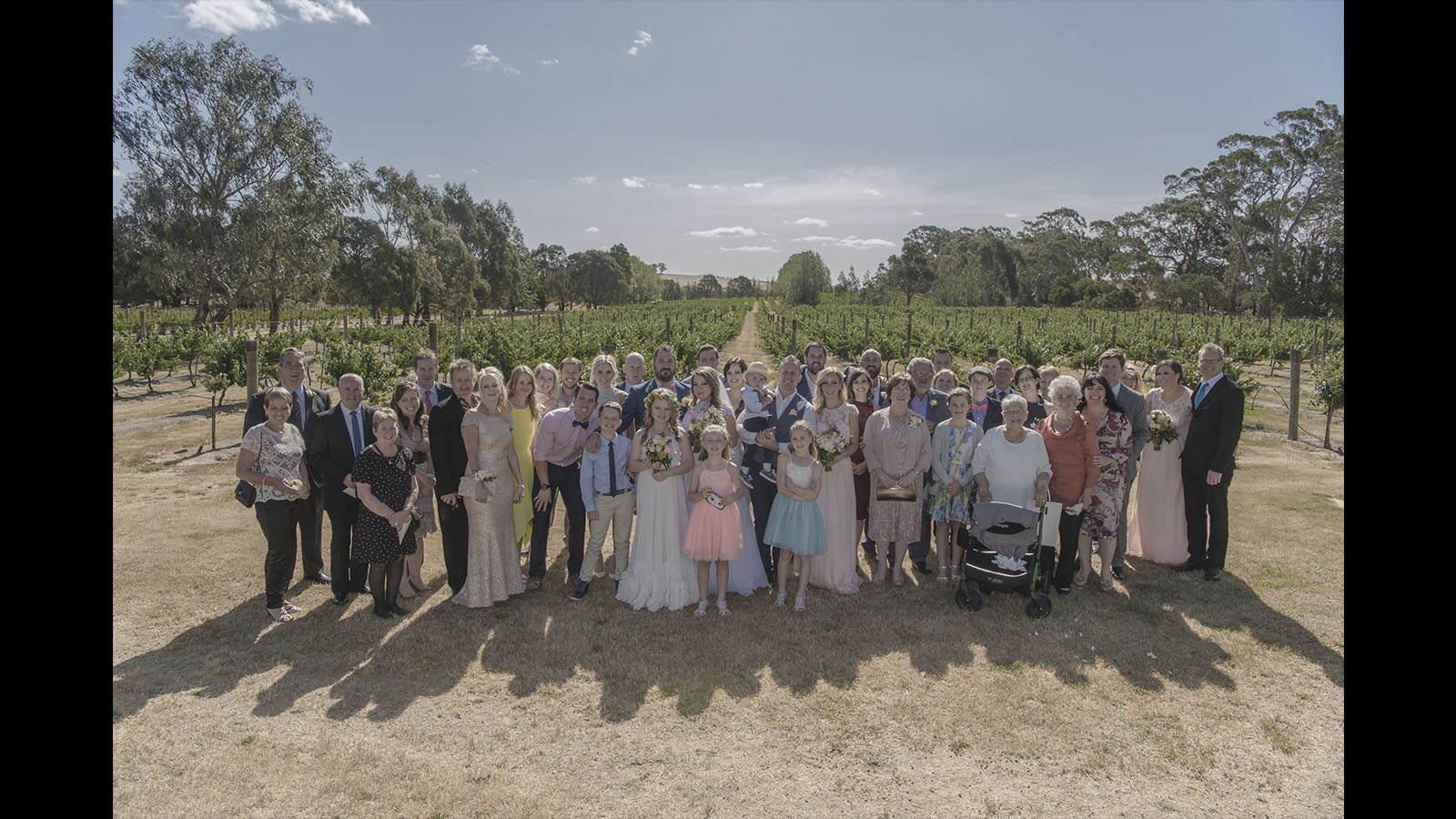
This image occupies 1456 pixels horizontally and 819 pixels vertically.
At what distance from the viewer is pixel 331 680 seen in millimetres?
4012

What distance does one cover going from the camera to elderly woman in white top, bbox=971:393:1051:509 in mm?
4688

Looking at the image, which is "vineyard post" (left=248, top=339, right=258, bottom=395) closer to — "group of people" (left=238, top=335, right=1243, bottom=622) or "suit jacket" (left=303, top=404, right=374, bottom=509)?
"group of people" (left=238, top=335, right=1243, bottom=622)

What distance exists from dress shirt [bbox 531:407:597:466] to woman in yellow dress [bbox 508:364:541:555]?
0.13m

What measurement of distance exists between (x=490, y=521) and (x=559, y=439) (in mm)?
709

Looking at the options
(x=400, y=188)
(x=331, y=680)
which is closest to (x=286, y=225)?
(x=400, y=188)

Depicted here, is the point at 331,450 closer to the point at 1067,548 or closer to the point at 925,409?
the point at 925,409

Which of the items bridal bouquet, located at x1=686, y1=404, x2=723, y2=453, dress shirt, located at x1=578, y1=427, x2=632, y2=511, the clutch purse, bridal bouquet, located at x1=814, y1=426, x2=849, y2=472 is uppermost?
bridal bouquet, located at x1=686, y1=404, x2=723, y2=453

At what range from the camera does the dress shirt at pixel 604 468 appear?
503 centimetres

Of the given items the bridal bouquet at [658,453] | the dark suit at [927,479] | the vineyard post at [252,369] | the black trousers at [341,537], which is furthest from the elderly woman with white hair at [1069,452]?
the vineyard post at [252,369]

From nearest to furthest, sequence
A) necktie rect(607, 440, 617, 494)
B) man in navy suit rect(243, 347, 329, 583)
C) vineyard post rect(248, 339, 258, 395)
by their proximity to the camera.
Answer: man in navy suit rect(243, 347, 329, 583) → necktie rect(607, 440, 617, 494) → vineyard post rect(248, 339, 258, 395)

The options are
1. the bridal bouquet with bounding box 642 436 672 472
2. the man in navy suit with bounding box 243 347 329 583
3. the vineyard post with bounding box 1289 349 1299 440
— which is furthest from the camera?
the vineyard post with bounding box 1289 349 1299 440

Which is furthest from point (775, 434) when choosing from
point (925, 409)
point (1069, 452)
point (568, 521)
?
point (1069, 452)

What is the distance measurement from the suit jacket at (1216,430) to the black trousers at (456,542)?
5.27 meters

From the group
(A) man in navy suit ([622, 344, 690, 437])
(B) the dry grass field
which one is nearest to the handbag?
(B) the dry grass field
